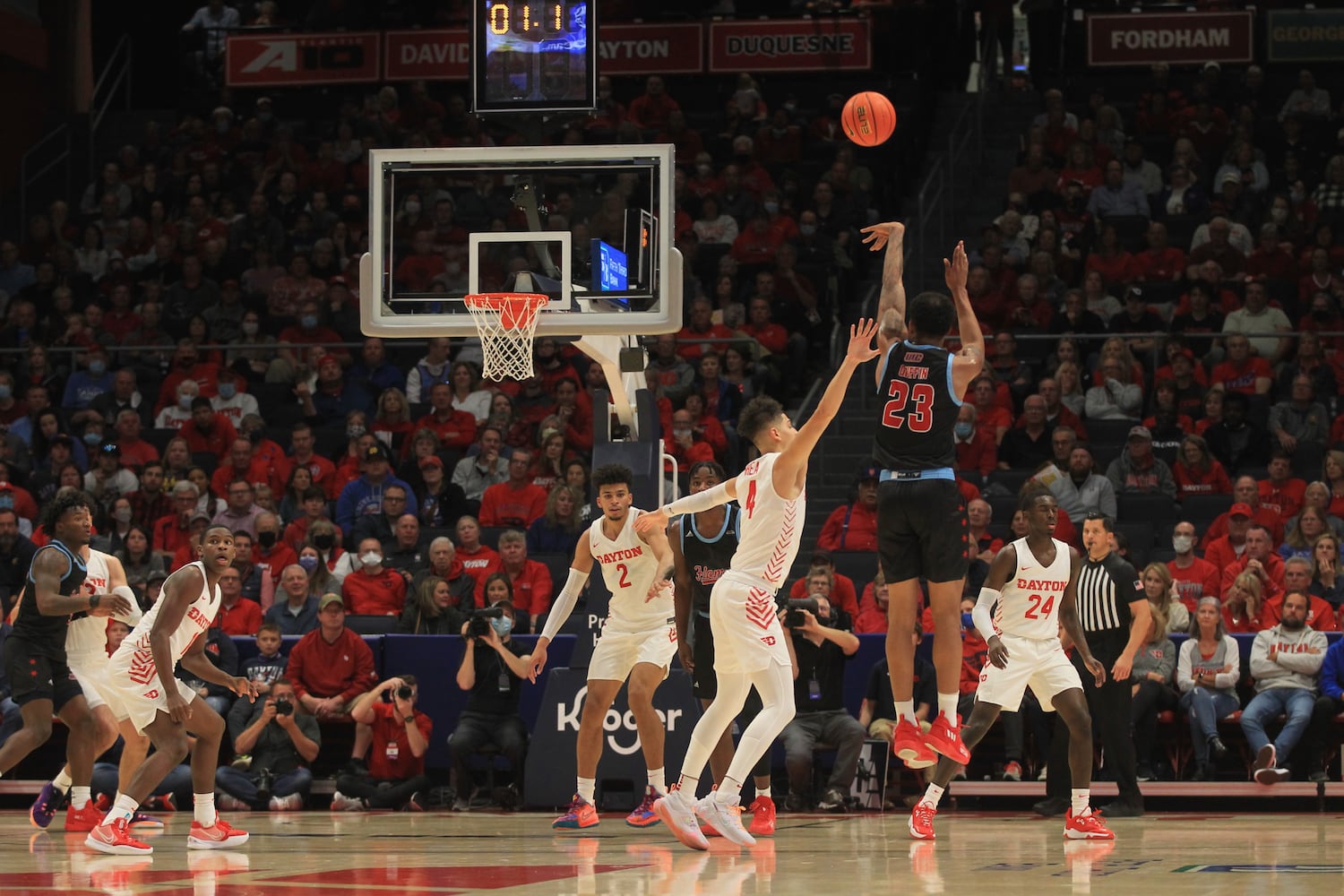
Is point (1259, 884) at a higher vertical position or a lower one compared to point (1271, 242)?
lower

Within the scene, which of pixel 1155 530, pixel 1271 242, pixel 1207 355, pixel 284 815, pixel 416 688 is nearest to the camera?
pixel 284 815

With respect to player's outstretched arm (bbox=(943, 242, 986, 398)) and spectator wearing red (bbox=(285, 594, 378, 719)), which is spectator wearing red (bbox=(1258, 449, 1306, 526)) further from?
spectator wearing red (bbox=(285, 594, 378, 719))

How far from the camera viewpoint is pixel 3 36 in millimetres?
23375

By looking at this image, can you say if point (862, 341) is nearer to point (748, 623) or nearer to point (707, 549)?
point (748, 623)

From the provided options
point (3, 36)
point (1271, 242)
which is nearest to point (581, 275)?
point (1271, 242)

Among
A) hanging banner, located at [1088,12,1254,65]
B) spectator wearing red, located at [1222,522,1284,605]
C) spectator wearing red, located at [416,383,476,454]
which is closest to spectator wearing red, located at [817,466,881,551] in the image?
spectator wearing red, located at [1222,522,1284,605]

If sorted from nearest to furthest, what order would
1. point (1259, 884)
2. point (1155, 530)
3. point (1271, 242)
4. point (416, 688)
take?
point (1259, 884)
point (416, 688)
point (1155, 530)
point (1271, 242)

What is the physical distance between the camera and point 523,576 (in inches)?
599

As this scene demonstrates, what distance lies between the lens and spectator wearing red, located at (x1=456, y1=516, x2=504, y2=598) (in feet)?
50.5

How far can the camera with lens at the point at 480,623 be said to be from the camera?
13430 mm

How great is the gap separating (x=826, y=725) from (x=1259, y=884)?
19.9ft

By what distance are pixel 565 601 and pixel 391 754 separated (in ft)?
10.7

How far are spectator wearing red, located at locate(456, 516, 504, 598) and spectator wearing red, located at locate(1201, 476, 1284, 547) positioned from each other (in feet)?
19.9

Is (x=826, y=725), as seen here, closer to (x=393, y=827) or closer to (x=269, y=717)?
(x=393, y=827)
